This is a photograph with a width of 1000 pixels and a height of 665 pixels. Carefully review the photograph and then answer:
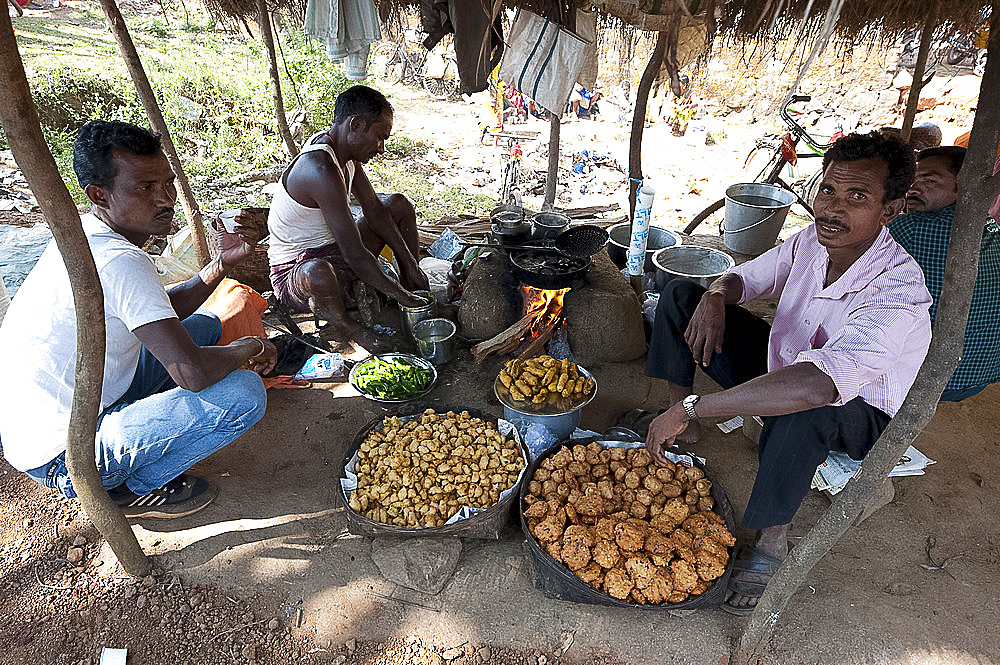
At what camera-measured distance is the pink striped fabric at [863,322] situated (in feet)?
5.99

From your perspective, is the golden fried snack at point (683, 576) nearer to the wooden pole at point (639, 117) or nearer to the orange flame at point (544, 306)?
the orange flame at point (544, 306)

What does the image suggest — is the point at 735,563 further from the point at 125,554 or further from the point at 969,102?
the point at 969,102

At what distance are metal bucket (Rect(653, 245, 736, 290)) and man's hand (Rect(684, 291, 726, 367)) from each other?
156 centimetres

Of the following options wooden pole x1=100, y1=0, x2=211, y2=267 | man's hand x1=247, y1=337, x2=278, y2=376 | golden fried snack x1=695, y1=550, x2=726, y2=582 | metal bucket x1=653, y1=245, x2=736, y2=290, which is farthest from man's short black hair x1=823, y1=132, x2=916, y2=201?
wooden pole x1=100, y1=0, x2=211, y2=267

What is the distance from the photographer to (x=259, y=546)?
2420 millimetres

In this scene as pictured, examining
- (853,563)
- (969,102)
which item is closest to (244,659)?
(853,563)

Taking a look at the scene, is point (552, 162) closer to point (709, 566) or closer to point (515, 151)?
point (515, 151)

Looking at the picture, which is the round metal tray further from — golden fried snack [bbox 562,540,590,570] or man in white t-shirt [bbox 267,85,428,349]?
man in white t-shirt [bbox 267,85,428,349]

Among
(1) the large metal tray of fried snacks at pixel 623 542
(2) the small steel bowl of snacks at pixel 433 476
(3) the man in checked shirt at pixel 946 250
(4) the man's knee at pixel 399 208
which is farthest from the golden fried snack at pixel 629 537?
(4) the man's knee at pixel 399 208

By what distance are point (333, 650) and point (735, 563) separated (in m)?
1.58

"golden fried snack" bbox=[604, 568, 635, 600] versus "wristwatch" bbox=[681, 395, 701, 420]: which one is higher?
"wristwatch" bbox=[681, 395, 701, 420]

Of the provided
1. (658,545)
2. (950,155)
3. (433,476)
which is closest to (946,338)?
(658,545)

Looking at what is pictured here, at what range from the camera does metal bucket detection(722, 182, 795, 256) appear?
5.07 m

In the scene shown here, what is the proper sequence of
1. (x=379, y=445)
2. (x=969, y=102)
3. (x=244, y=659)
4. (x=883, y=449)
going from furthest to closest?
(x=969, y=102) < (x=379, y=445) < (x=244, y=659) < (x=883, y=449)
